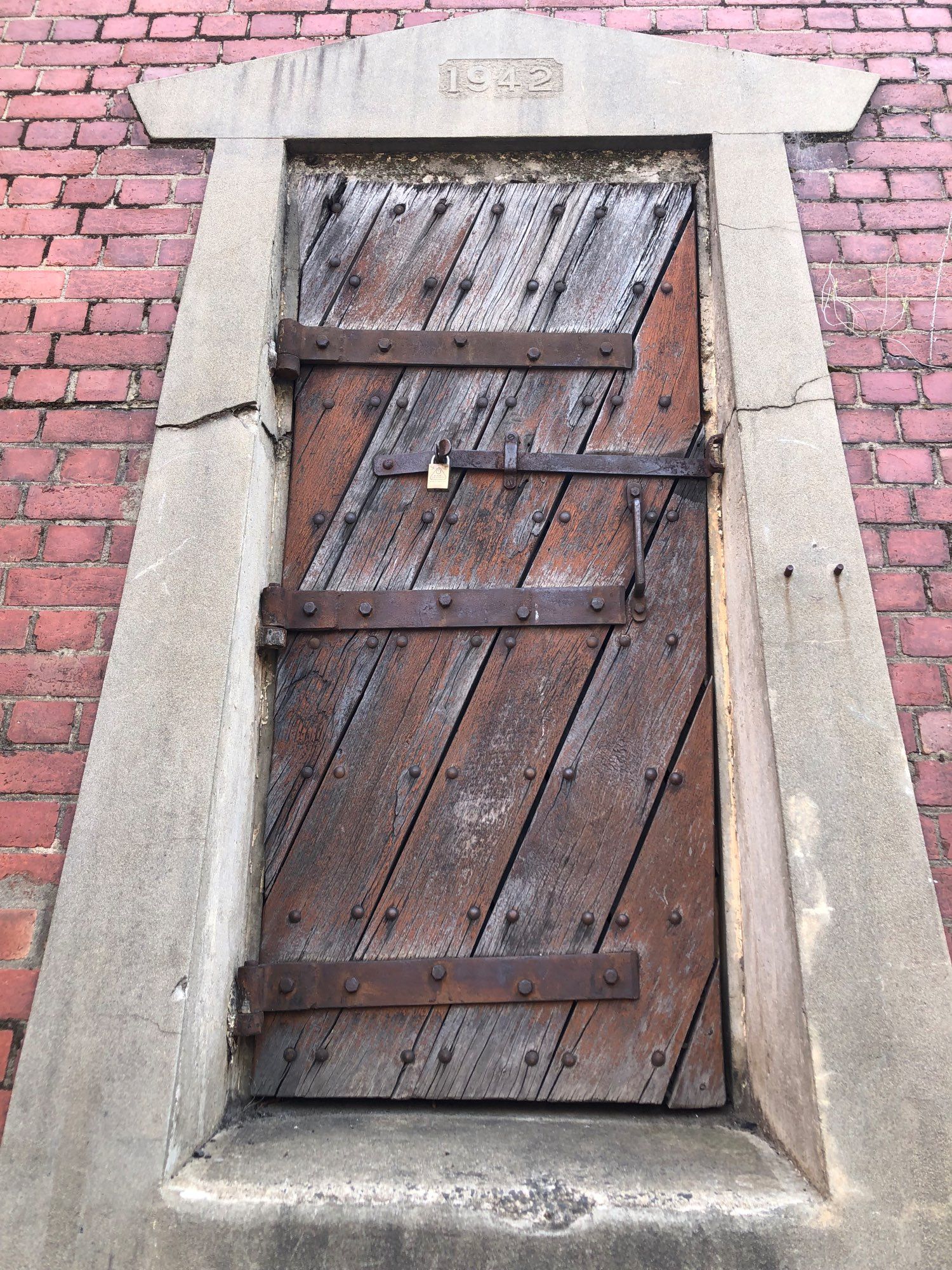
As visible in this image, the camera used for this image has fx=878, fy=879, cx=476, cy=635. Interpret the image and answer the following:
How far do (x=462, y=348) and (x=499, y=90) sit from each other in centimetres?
72

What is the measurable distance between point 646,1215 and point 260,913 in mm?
982

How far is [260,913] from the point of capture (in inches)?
77.7

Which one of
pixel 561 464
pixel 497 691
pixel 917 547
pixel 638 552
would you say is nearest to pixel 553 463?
pixel 561 464

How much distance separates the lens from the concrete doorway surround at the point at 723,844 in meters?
1.49

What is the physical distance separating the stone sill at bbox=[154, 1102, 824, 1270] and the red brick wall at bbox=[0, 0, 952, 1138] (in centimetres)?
49

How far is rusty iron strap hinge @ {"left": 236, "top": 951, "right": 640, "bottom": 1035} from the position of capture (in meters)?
1.89

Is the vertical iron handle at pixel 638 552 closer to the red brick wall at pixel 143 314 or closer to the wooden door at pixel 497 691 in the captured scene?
the wooden door at pixel 497 691

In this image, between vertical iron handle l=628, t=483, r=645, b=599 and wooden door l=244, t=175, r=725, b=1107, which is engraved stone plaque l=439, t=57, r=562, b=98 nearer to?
wooden door l=244, t=175, r=725, b=1107

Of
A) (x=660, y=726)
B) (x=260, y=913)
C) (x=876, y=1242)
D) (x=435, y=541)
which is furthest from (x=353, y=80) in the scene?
(x=876, y=1242)

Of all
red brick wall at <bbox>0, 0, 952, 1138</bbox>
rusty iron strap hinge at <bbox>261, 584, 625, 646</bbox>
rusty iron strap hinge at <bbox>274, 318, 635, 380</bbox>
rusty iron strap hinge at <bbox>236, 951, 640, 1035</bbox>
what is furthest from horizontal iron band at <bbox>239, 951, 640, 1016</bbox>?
rusty iron strap hinge at <bbox>274, 318, 635, 380</bbox>

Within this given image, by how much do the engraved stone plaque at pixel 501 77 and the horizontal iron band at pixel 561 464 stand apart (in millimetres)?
996

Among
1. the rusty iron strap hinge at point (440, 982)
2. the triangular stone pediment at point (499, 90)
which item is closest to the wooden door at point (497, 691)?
the rusty iron strap hinge at point (440, 982)

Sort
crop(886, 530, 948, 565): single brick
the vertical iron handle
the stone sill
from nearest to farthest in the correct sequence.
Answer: the stone sill
crop(886, 530, 948, 565): single brick
the vertical iron handle

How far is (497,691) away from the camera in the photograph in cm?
209
